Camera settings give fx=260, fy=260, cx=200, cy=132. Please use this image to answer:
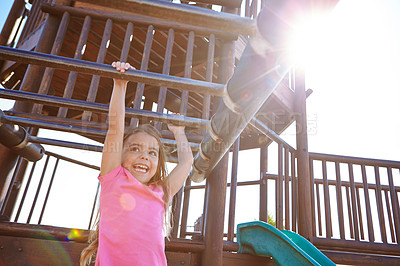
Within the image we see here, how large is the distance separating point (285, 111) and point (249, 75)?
3.65 m

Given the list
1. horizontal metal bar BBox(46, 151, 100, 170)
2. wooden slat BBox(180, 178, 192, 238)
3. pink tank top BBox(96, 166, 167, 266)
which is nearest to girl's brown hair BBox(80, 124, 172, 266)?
pink tank top BBox(96, 166, 167, 266)

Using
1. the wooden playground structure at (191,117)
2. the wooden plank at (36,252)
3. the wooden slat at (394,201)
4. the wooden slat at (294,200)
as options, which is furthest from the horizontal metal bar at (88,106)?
the wooden slat at (394,201)

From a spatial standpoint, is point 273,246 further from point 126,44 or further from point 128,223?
point 126,44

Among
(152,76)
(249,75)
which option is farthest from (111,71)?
(249,75)

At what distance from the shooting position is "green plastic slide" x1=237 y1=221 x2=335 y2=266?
146 centimetres

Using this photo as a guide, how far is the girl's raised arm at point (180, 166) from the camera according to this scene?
1594 mm

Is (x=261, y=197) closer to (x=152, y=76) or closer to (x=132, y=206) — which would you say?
(x=132, y=206)

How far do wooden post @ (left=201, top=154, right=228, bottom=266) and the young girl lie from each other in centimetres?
22

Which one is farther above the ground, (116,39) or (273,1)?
(116,39)

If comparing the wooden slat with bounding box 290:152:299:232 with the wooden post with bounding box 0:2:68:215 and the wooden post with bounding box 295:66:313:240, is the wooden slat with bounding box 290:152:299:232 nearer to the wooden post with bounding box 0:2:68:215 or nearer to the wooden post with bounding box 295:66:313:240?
the wooden post with bounding box 295:66:313:240

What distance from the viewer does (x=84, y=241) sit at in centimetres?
134

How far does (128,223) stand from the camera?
1206 millimetres

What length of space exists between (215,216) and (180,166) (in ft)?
1.27

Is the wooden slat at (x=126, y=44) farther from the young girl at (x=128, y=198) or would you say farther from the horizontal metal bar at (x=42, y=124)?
the young girl at (x=128, y=198)
